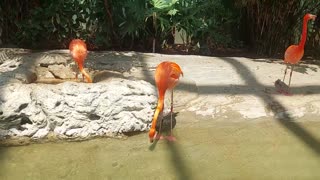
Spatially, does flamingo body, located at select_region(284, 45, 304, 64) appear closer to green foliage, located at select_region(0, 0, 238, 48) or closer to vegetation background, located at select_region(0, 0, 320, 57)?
vegetation background, located at select_region(0, 0, 320, 57)

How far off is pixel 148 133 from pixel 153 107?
0.21m

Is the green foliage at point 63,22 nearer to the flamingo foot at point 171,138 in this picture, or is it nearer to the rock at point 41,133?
the rock at point 41,133

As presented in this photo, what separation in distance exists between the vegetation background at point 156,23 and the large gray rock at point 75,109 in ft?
7.44

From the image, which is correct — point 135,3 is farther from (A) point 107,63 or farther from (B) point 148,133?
(B) point 148,133

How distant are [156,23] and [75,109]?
2708 mm

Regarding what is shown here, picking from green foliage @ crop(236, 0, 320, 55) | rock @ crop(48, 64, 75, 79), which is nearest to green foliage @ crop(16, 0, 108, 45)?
rock @ crop(48, 64, 75, 79)

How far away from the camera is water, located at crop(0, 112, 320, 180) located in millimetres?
→ 2836

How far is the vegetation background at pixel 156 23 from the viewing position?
548 cm

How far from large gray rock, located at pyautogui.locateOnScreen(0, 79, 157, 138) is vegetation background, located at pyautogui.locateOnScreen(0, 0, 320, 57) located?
7.44 ft

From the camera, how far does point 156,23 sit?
5.73m

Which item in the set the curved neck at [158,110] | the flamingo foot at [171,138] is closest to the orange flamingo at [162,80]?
the curved neck at [158,110]

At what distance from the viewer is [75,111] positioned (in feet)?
10.8

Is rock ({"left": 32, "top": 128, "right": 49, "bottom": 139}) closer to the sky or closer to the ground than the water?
closer to the sky

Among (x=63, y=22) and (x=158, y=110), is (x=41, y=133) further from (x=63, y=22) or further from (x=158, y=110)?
(x=63, y=22)
